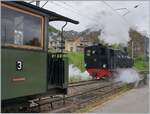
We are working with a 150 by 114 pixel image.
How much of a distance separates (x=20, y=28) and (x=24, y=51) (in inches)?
19.5

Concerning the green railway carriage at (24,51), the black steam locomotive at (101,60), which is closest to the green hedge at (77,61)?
the black steam locomotive at (101,60)

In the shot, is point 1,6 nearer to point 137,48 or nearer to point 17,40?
point 17,40

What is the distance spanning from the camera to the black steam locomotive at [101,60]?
87.4 ft

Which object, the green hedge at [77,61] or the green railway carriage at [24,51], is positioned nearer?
the green railway carriage at [24,51]

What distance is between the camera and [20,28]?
8.01m

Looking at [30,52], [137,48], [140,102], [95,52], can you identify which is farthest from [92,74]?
[137,48]

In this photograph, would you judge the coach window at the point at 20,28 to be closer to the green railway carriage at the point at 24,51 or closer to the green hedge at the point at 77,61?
the green railway carriage at the point at 24,51

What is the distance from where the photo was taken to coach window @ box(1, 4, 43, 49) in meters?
7.53

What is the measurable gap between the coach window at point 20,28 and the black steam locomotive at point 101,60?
1780 cm

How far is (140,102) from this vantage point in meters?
12.5

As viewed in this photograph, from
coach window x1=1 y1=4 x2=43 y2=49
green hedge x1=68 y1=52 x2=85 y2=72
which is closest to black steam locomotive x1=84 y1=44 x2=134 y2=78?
green hedge x1=68 y1=52 x2=85 y2=72

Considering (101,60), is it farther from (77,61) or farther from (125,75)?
(77,61)

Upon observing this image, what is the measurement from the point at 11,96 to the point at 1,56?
2.95 feet

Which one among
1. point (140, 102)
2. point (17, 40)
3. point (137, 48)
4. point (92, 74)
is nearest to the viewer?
point (17, 40)
